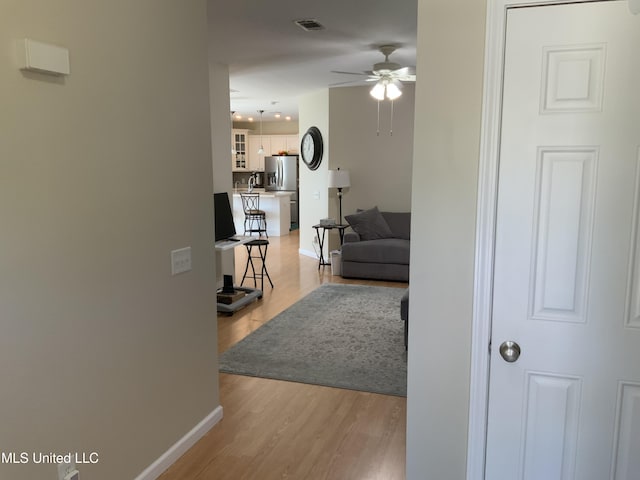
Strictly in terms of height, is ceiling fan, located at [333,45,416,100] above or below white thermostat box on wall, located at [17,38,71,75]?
above

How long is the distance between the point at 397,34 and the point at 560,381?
143 inches

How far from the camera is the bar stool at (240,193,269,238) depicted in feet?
32.5

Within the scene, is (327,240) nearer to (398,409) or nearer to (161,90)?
(398,409)

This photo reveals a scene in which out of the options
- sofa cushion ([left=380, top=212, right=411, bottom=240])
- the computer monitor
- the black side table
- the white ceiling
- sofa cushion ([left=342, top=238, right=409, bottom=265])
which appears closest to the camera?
the white ceiling

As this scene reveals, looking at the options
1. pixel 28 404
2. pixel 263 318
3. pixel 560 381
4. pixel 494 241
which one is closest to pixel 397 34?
pixel 263 318

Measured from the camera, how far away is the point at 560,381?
5.29 ft

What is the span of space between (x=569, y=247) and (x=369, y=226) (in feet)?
17.3

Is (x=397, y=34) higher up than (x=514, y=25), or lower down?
higher up

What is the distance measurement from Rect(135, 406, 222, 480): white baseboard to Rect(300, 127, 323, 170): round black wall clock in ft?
17.4

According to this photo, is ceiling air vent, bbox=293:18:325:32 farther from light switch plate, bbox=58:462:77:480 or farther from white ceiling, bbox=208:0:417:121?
light switch plate, bbox=58:462:77:480

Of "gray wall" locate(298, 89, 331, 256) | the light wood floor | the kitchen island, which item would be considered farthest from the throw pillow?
the light wood floor

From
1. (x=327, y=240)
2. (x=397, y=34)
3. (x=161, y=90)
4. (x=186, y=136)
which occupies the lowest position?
(x=327, y=240)

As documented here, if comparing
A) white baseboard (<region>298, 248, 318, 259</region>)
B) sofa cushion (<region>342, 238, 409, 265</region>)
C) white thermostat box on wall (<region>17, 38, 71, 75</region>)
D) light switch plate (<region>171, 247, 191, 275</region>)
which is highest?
white thermostat box on wall (<region>17, 38, 71, 75</region>)

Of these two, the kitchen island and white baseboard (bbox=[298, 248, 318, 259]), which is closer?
white baseboard (bbox=[298, 248, 318, 259])
